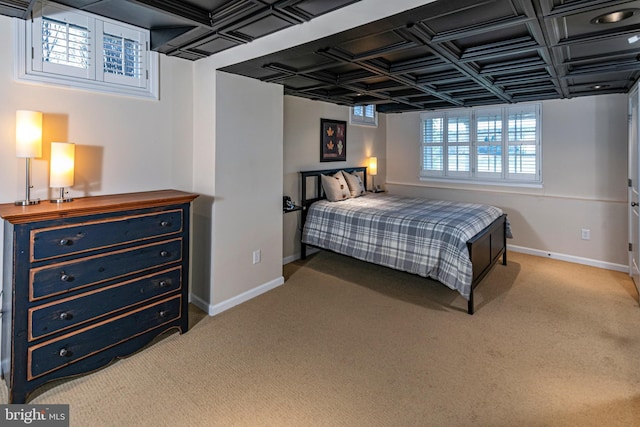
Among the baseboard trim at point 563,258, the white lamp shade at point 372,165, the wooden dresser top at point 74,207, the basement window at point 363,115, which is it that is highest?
the basement window at point 363,115

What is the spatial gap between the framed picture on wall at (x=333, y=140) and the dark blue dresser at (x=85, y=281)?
2.91 meters

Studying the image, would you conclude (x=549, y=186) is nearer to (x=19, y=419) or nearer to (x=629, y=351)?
(x=629, y=351)

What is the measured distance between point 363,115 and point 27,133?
4.81 meters

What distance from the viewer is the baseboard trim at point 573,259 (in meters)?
4.43

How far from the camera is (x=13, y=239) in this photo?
1902 millimetres

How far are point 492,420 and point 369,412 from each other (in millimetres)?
673

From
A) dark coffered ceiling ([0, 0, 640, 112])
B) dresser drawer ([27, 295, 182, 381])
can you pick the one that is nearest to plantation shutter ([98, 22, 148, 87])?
dark coffered ceiling ([0, 0, 640, 112])

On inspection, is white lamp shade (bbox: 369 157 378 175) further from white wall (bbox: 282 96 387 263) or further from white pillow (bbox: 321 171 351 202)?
white pillow (bbox: 321 171 351 202)

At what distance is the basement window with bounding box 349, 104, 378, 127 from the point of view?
5805 millimetres

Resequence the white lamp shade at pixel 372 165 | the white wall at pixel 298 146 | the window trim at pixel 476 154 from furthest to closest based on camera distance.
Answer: the white lamp shade at pixel 372 165 → the window trim at pixel 476 154 → the white wall at pixel 298 146

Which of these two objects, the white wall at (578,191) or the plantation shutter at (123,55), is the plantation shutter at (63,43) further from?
the white wall at (578,191)

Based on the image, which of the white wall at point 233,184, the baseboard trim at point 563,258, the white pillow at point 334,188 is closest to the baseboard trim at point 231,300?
the white wall at point 233,184

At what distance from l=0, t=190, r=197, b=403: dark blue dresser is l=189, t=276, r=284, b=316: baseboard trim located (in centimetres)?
52

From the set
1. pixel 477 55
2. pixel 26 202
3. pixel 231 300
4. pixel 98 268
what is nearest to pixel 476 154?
pixel 477 55
